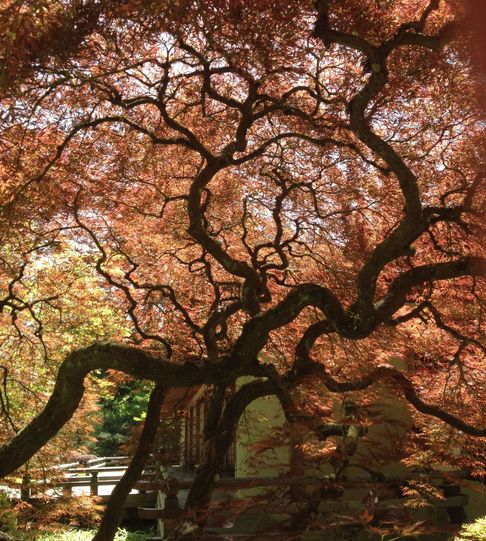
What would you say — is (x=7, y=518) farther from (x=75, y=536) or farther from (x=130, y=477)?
(x=130, y=477)

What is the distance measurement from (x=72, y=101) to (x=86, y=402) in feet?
19.9

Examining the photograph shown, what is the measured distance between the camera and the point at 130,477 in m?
5.55

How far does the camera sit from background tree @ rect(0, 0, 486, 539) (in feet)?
12.8

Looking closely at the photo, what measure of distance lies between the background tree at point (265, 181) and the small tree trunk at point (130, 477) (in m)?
0.04

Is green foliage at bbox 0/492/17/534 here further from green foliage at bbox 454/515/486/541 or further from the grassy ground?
green foliage at bbox 454/515/486/541

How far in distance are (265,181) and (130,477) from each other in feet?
11.1

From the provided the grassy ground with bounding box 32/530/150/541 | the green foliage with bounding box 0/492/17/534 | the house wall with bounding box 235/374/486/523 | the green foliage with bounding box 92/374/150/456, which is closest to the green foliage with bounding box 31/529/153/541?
the grassy ground with bounding box 32/530/150/541

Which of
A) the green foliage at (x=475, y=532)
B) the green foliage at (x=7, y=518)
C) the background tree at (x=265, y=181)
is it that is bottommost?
the green foliage at (x=7, y=518)

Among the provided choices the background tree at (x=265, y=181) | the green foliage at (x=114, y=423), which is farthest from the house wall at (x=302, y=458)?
the green foliage at (x=114, y=423)

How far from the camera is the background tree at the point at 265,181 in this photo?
12.8 feet

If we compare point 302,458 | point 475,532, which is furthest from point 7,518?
point 475,532

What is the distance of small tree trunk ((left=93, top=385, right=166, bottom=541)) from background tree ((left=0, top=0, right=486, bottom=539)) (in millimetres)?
37

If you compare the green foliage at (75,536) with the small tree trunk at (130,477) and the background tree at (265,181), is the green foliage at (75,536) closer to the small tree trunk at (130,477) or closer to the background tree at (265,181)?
the background tree at (265,181)

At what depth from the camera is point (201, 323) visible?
25.4 feet
